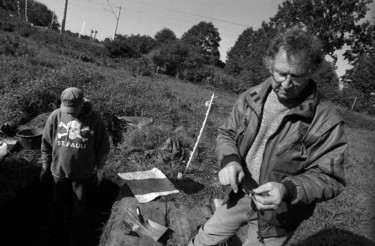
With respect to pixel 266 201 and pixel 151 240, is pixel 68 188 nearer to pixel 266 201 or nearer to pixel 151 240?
pixel 151 240

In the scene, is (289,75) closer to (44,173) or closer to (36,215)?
(44,173)

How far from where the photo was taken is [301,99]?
1514mm

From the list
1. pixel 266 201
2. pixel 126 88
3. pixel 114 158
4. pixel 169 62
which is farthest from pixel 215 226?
pixel 169 62

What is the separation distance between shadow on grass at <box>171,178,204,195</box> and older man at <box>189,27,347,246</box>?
189 cm

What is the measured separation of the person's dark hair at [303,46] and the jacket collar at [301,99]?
0.13 metres

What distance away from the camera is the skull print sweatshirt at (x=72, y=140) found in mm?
2518

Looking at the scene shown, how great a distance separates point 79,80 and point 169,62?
18.1 meters

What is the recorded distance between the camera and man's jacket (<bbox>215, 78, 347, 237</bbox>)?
4.37 feet

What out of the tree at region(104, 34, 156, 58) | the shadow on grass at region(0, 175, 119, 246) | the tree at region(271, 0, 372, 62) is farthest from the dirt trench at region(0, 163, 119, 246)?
the tree at region(271, 0, 372, 62)

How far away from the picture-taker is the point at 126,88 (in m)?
7.12

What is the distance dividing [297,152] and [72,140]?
2.05 meters

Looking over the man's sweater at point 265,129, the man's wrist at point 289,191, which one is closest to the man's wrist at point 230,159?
the man's sweater at point 265,129

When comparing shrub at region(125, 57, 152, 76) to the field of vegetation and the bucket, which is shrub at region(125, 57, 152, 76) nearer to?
the field of vegetation

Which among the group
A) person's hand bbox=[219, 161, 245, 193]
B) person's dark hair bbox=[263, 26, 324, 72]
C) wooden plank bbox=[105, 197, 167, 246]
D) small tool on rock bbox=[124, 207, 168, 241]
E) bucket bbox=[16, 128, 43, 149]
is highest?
person's dark hair bbox=[263, 26, 324, 72]
